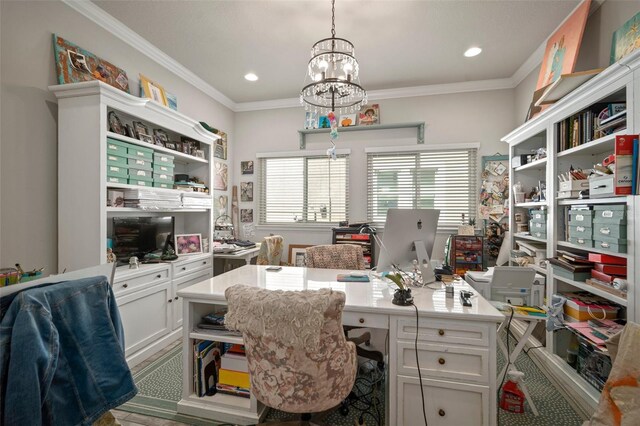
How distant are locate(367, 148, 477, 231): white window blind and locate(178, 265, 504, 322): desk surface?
2.01m

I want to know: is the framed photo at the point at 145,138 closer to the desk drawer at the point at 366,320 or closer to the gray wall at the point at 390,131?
the gray wall at the point at 390,131

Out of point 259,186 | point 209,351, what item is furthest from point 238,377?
point 259,186

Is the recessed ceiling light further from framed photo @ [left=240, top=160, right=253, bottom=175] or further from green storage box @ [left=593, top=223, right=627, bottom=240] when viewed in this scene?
framed photo @ [left=240, top=160, right=253, bottom=175]

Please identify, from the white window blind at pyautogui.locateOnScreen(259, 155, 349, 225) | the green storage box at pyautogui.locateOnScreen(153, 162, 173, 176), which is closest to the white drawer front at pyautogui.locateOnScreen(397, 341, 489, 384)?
the green storage box at pyautogui.locateOnScreen(153, 162, 173, 176)

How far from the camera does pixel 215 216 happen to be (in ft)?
13.7

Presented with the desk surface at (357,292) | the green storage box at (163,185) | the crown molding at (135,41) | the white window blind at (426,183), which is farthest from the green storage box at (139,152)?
the white window blind at (426,183)

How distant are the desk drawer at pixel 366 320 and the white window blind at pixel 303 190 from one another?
2631 mm

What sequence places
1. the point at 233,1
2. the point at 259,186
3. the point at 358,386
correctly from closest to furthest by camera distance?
1. the point at 358,386
2. the point at 233,1
3. the point at 259,186

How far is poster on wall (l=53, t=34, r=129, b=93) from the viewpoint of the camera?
216cm

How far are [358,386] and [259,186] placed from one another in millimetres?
3196

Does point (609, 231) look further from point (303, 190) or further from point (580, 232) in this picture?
point (303, 190)

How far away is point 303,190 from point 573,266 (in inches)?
126

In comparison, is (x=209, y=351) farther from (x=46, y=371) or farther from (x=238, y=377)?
(x=46, y=371)

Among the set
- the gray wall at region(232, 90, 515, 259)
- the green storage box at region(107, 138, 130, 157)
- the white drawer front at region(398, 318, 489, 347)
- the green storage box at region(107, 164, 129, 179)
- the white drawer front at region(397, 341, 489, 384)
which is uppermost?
the gray wall at region(232, 90, 515, 259)
